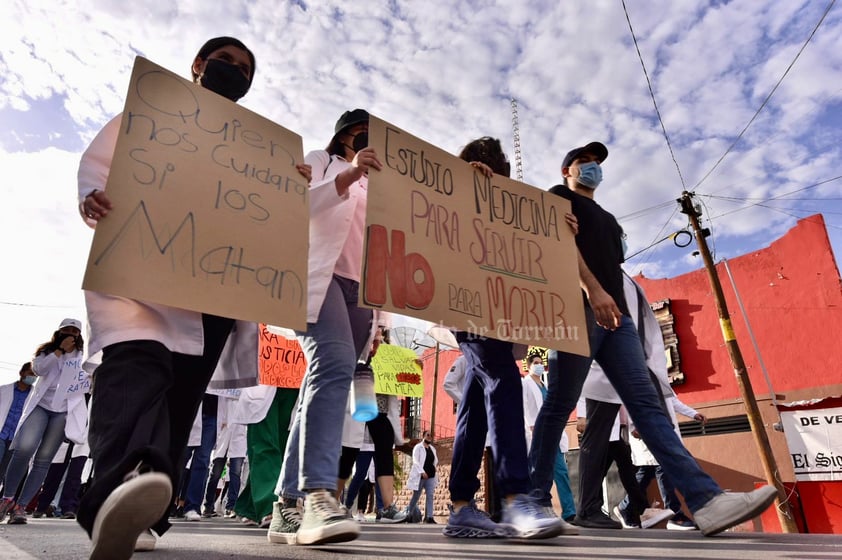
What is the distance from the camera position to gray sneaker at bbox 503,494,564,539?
2166 mm

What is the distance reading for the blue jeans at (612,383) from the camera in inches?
105

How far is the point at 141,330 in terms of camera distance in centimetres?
166

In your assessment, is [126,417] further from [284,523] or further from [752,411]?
[752,411]

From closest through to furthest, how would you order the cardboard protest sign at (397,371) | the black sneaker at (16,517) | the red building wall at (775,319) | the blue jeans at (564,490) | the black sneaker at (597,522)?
the black sneaker at (597,522) → the black sneaker at (16,517) → the blue jeans at (564,490) → the cardboard protest sign at (397,371) → the red building wall at (775,319)

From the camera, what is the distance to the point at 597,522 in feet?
12.9

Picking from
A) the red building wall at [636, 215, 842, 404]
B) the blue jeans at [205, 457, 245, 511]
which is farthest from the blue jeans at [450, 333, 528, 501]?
the red building wall at [636, 215, 842, 404]

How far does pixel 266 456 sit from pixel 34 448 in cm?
253

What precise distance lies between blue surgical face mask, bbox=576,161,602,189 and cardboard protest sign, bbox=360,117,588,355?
230 mm

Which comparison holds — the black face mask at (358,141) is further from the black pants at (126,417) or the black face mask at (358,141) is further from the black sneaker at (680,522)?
the black sneaker at (680,522)

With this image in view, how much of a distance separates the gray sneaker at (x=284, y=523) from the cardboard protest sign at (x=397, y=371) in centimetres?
643

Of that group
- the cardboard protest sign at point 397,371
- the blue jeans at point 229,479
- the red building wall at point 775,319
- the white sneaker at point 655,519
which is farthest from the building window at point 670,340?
the blue jeans at point 229,479

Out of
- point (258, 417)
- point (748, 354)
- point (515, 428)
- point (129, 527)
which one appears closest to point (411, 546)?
point (515, 428)

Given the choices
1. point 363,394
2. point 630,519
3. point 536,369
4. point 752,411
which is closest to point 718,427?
point 752,411

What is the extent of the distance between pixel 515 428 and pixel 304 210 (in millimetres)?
1277
